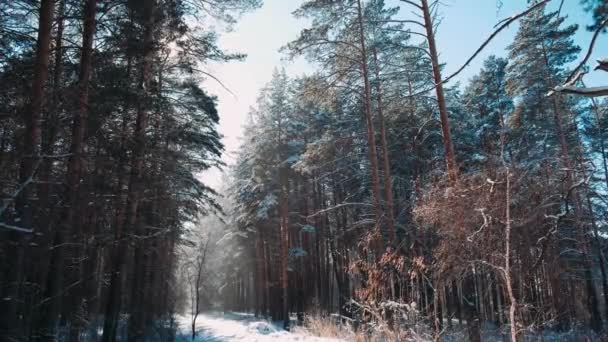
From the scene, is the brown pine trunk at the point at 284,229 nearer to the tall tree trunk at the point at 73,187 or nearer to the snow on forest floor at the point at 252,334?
the snow on forest floor at the point at 252,334

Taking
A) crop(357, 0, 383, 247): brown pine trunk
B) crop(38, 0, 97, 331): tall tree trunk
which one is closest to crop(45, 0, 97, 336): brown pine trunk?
crop(38, 0, 97, 331): tall tree trunk

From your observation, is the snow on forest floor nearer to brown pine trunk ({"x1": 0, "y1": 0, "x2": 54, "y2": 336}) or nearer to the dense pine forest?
the dense pine forest

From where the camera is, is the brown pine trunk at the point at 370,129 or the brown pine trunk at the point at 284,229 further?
the brown pine trunk at the point at 284,229

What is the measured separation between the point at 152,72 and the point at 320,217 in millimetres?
14620

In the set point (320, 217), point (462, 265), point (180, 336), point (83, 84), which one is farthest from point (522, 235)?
point (320, 217)

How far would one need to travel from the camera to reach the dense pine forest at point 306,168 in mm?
6172

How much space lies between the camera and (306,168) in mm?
14992

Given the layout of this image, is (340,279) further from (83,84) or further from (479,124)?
(83,84)

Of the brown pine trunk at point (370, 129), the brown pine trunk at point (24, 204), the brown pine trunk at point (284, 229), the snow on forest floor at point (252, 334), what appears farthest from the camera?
the brown pine trunk at point (284, 229)

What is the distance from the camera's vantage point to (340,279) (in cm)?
2311

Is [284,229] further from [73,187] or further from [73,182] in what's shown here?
[73,187]

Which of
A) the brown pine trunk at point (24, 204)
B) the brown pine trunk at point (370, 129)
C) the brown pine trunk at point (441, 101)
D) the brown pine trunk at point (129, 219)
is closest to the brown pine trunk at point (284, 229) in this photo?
the brown pine trunk at point (370, 129)

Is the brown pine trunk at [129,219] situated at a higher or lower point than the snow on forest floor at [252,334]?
higher

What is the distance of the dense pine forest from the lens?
6.17 meters
